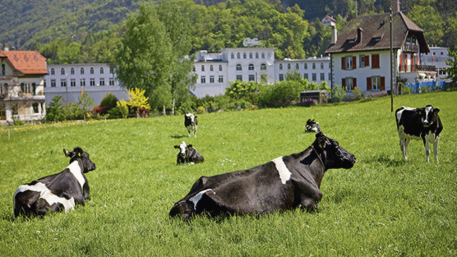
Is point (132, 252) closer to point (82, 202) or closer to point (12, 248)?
point (12, 248)

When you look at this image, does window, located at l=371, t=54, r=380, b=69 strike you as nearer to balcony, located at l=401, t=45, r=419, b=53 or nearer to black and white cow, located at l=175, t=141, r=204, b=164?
balcony, located at l=401, t=45, r=419, b=53

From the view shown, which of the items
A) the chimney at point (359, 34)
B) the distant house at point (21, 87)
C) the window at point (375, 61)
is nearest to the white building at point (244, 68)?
the distant house at point (21, 87)

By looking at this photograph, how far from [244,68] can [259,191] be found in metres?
131

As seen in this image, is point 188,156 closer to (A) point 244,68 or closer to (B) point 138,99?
(B) point 138,99

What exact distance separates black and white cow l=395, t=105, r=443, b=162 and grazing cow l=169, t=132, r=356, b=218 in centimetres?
622

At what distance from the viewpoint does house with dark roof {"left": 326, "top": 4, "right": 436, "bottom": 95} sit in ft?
206

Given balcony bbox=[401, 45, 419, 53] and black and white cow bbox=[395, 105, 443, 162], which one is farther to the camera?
balcony bbox=[401, 45, 419, 53]

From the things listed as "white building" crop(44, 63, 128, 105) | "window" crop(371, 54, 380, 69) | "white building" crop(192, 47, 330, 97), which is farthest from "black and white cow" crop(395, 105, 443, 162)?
"white building" crop(44, 63, 128, 105)

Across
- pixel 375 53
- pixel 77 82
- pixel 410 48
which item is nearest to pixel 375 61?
pixel 375 53

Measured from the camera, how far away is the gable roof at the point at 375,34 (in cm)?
6272

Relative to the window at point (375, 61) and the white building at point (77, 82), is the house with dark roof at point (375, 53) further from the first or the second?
the white building at point (77, 82)

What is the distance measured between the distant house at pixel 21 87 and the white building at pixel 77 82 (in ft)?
131

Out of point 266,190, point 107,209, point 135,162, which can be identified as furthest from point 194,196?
point 135,162

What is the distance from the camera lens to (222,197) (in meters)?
7.16
